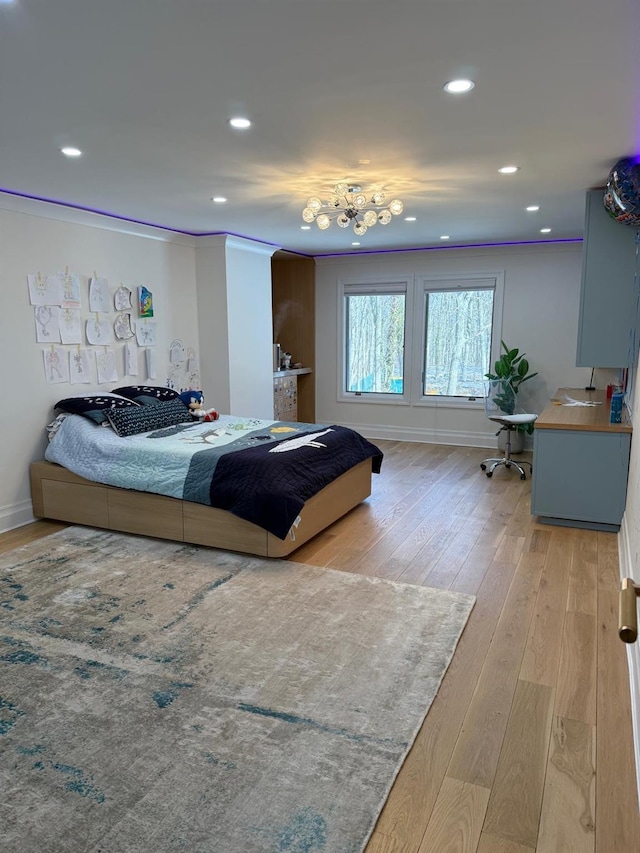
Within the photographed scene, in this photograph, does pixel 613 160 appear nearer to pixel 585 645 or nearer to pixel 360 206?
pixel 360 206

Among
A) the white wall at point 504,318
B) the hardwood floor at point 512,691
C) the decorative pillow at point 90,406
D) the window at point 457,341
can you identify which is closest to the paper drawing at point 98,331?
the decorative pillow at point 90,406

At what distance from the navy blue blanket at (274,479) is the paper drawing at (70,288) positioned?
1.91 m

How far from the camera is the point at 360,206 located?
146 inches

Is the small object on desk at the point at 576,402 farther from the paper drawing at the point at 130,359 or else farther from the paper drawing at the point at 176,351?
the paper drawing at the point at 130,359

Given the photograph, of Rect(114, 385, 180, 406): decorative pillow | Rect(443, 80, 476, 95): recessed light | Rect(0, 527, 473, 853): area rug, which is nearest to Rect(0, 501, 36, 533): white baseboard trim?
Rect(0, 527, 473, 853): area rug

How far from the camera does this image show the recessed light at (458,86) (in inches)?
87.0

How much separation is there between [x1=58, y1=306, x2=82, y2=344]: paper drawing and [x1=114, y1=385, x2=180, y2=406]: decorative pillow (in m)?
0.55

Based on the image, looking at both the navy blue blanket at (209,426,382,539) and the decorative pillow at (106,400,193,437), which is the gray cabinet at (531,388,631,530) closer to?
the navy blue blanket at (209,426,382,539)

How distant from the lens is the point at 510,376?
21.1 feet

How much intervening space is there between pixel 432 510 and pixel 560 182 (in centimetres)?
253

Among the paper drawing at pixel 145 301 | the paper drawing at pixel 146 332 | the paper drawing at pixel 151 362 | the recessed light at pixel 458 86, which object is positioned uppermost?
the recessed light at pixel 458 86

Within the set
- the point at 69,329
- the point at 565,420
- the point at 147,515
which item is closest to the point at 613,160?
the point at 565,420

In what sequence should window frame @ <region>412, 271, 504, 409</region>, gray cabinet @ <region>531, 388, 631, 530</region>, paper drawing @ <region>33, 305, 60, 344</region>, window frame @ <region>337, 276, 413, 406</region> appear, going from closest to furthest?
1. gray cabinet @ <region>531, 388, 631, 530</region>
2. paper drawing @ <region>33, 305, 60, 344</region>
3. window frame @ <region>412, 271, 504, 409</region>
4. window frame @ <region>337, 276, 413, 406</region>

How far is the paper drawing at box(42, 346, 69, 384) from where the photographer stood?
438 cm
